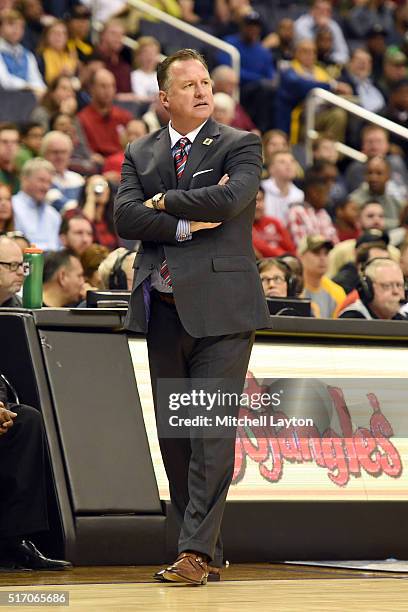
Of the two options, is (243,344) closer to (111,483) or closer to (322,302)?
(111,483)

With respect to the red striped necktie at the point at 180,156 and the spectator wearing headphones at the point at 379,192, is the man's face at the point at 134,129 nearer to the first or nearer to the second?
the spectator wearing headphones at the point at 379,192

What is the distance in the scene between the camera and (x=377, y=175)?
14.1m

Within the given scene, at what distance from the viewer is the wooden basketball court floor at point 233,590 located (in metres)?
4.68

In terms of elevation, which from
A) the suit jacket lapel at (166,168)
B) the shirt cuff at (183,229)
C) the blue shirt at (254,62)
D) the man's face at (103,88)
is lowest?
the shirt cuff at (183,229)

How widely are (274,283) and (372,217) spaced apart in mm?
4366

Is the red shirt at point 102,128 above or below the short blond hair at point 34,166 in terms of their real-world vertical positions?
above

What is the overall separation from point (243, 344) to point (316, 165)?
8.56 metres

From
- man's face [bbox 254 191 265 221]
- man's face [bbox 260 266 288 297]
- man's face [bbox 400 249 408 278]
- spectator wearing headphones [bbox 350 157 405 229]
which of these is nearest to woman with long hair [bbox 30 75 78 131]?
man's face [bbox 254 191 265 221]

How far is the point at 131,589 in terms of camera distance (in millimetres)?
5121

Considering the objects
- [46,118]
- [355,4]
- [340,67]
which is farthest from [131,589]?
[355,4]

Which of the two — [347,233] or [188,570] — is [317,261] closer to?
[347,233]

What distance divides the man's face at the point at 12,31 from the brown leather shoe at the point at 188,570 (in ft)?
29.9

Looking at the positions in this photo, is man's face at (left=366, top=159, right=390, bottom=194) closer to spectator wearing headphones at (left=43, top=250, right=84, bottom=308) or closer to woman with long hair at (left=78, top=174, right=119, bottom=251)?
woman with long hair at (left=78, top=174, right=119, bottom=251)

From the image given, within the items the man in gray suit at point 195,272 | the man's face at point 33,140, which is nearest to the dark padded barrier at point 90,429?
the man in gray suit at point 195,272
